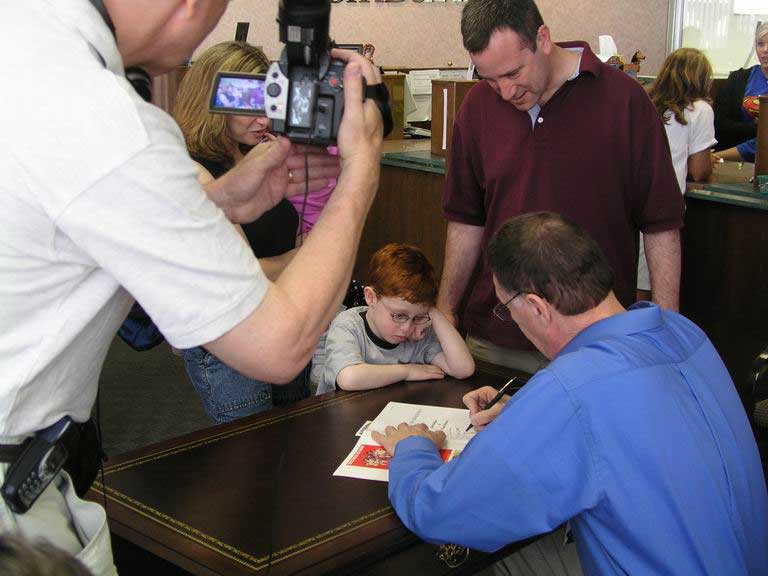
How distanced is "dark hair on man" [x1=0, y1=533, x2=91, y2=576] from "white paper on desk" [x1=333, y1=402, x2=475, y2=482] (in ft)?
3.42

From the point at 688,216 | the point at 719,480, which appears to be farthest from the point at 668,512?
the point at 688,216

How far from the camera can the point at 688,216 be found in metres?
3.43

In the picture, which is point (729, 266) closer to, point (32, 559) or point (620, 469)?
point (620, 469)

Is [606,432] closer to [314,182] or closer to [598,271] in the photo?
[598,271]

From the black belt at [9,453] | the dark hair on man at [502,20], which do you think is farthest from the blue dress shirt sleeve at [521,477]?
the dark hair on man at [502,20]

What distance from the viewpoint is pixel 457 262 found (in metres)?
2.81

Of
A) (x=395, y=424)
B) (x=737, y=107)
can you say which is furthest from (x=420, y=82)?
(x=395, y=424)

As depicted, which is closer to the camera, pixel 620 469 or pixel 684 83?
pixel 620 469

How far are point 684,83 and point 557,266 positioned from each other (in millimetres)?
2747

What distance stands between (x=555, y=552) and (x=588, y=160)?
3.33ft

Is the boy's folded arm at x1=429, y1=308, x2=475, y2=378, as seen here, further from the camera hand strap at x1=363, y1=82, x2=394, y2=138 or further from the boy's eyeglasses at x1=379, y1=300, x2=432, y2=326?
the camera hand strap at x1=363, y1=82, x2=394, y2=138

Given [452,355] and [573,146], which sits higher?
[573,146]

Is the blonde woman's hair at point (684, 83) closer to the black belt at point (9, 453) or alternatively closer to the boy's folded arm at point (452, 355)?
the boy's folded arm at point (452, 355)

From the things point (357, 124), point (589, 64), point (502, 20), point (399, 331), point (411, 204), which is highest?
point (502, 20)
